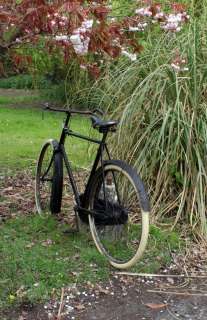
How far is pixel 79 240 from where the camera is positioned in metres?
4.93

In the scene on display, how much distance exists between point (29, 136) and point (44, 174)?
552 centimetres

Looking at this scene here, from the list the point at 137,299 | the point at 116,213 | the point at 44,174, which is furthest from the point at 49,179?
the point at 137,299

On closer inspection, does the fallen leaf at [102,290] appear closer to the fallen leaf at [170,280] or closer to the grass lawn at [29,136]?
the fallen leaf at [170,280]

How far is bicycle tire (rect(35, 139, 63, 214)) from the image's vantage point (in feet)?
16.6

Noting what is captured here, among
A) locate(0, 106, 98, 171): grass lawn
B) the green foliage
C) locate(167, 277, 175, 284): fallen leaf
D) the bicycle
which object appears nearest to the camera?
the bicycle

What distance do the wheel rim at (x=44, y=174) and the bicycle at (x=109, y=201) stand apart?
289 mm

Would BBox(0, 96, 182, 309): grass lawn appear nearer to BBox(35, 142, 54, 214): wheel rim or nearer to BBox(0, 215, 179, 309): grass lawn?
BBox(0, 215, 179, 309): grass lawn

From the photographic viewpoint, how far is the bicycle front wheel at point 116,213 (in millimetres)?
4312

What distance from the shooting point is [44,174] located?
5.55 m

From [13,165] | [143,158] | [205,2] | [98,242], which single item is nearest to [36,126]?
[13,165]

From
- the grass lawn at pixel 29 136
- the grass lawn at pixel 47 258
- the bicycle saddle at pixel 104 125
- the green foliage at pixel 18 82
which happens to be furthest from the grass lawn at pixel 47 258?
the green foliage at pixel 18 82

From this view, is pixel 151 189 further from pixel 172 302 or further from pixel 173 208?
pixel 172 302

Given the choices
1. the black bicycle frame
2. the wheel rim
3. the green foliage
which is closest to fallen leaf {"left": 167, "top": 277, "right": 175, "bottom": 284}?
the black bicycle frame

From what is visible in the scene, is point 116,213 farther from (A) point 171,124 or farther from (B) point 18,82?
(B) point 18,82
